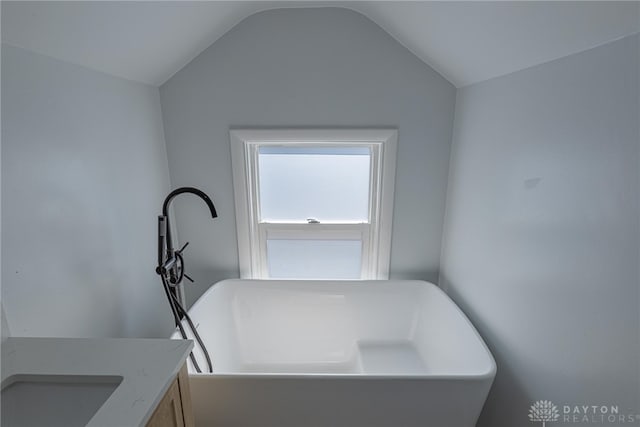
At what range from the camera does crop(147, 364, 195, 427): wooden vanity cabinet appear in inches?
28.3

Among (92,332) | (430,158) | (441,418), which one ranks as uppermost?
(430,158)

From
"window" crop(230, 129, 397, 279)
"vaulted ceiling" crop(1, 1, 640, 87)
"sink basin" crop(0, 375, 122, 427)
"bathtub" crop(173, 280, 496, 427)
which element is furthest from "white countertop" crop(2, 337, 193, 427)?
"window" crop(230, 129, 397, 279)

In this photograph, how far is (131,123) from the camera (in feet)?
5.02

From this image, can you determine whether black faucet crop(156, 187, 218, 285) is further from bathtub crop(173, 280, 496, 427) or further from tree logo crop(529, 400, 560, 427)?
tree logo crop(529, 400, 560, 427)

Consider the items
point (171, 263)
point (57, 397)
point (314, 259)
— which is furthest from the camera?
point (314, 259)

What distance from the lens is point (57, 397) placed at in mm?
770

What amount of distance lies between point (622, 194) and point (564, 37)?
54 centimetres

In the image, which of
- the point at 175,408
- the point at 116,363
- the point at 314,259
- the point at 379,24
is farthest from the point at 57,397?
the point at 379,24

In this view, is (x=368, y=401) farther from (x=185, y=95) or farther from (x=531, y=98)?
(x=185, y=95)

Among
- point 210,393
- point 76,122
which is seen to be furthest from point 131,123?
point 210,393

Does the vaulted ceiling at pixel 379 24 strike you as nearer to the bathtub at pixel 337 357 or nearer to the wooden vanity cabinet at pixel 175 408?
the wooden vanity cabinet at pixel 175 408

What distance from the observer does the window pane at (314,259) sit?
215 centimetres

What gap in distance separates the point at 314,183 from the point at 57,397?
63.3 inches

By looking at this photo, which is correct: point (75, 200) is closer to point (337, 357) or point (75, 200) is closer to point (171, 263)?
point (171, 263)
